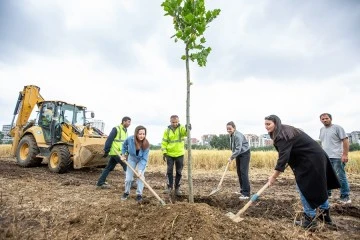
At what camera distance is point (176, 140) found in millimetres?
6316

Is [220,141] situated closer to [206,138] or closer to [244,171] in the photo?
[206,138]

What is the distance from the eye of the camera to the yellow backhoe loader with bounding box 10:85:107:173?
8812 millimetres

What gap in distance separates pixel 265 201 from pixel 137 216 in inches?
115

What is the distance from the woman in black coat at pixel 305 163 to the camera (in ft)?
12.3

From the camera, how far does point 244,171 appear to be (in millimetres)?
5910

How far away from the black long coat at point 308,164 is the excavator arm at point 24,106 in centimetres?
1032

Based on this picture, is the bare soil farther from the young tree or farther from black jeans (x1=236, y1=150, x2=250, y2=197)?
the young tree

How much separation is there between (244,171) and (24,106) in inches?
374

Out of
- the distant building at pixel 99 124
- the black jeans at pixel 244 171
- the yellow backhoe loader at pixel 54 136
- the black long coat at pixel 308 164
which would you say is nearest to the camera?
the black long coat at pixel 308 164

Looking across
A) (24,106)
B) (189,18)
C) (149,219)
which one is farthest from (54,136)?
(189,18)

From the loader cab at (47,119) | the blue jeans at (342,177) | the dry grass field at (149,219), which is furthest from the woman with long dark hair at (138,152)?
the loader cab at (47,119)

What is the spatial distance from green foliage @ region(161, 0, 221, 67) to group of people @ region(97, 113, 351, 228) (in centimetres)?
127

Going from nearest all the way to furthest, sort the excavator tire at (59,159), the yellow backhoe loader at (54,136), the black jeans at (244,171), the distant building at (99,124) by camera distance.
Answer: the black jeans at (244,171)
the yellow backhoe loader at (54,136)
the excavator tire at (59,159)
the distant building at (99,124)

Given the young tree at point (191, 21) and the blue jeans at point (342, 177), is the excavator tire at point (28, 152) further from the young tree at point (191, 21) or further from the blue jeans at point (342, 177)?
the blue jeans at point (342, 177)
